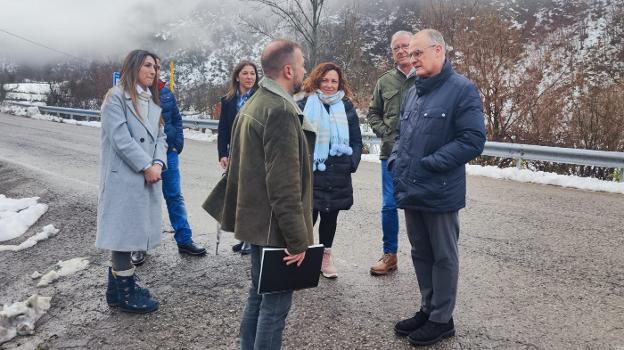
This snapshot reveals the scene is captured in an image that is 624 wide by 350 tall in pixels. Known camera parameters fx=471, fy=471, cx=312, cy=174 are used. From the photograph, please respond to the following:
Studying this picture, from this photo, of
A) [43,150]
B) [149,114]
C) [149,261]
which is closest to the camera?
[149,114]

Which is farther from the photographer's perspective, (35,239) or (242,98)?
(35,239)

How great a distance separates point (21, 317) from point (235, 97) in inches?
110

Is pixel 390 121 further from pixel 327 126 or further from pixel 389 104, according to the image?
pixel 327 126

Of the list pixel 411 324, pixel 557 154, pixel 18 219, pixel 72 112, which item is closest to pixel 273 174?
pixel 411 324

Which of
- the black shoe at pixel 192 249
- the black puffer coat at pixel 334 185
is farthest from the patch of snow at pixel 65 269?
the black puffer coat at pixel 334 185

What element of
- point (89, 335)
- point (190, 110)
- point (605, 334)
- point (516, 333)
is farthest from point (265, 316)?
point (190, 110)

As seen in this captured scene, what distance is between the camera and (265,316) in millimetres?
2510

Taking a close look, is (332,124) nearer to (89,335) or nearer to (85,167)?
(89,335)

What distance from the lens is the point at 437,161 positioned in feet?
9.86

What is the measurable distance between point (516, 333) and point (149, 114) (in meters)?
Result: 3.22

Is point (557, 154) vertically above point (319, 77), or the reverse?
point (319, 77)

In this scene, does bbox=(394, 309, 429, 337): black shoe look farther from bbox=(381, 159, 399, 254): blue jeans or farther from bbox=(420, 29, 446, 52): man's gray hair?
bbox=(420, 29, 446, 52): man's gray hair

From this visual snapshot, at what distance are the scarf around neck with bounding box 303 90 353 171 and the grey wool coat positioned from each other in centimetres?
138

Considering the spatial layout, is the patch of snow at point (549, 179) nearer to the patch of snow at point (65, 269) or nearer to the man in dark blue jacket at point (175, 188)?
the man in dark blue jacket at point (175, 188)
